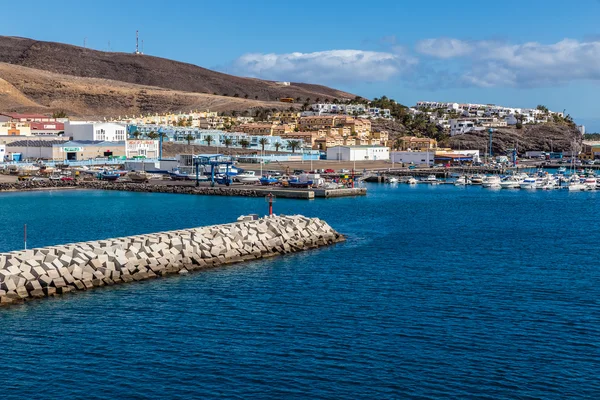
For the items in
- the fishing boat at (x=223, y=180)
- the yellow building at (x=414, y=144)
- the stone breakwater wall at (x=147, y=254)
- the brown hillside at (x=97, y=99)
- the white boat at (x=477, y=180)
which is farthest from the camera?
the brown hillside at (x=97, y=99)

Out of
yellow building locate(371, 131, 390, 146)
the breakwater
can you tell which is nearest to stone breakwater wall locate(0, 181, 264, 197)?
the breakwater

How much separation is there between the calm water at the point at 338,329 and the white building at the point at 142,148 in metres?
57.2

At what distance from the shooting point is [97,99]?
185 m

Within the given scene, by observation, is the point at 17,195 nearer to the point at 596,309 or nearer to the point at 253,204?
the point at 253,204

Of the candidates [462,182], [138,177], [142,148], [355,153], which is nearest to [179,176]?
[138,177]

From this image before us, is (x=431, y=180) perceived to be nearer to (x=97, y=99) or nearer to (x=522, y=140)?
(x=522, y=140)

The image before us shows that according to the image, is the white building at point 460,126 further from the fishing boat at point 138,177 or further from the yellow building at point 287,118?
the fishing boat at point 138,177

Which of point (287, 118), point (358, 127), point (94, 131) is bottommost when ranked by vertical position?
point (94, 131)

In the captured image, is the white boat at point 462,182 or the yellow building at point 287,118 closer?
the white boat at point 462,182

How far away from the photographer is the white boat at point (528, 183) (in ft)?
259

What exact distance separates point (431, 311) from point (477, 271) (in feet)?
24.9

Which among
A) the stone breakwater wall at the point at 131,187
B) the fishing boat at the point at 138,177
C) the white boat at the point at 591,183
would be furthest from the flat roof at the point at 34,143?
the white boat at the point at 591,183

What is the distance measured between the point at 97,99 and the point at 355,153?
96.9 m

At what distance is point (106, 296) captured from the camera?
25250 mm
